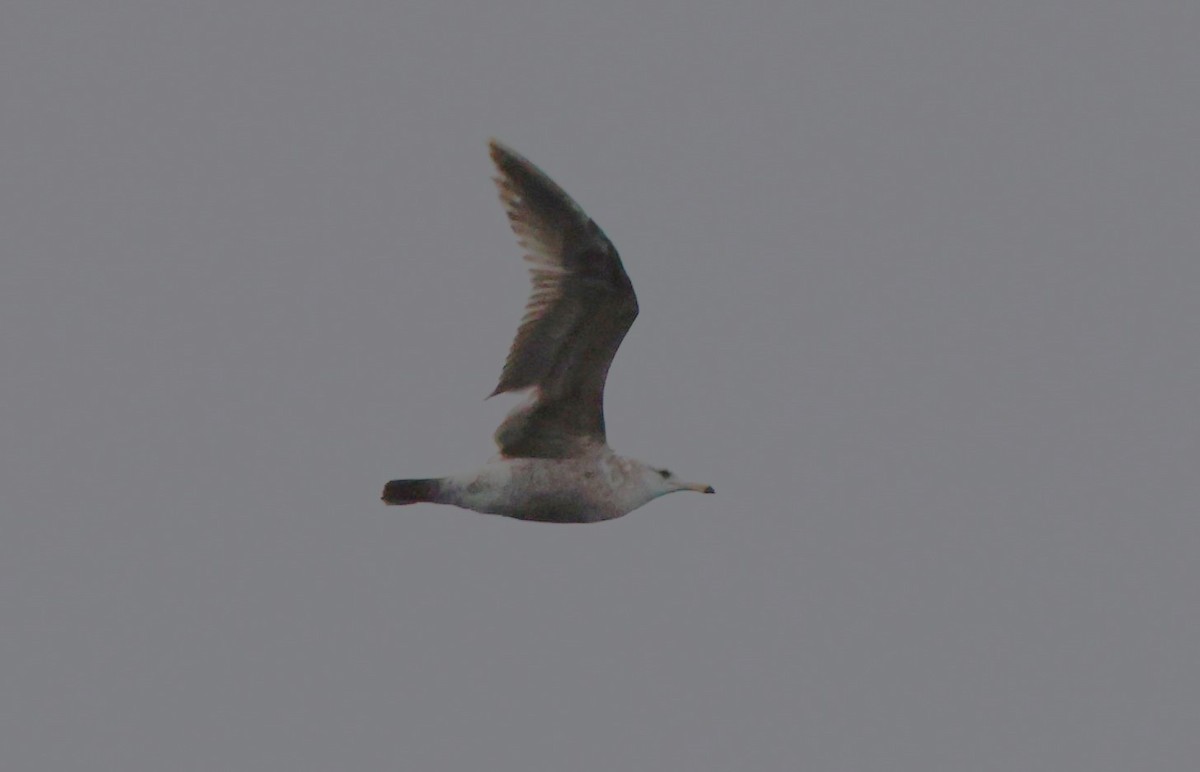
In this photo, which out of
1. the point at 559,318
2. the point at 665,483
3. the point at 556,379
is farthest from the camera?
the point at 665,483

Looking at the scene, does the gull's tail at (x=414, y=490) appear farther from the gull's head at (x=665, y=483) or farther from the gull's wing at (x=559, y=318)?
the gull's head at (x=665, y=483)

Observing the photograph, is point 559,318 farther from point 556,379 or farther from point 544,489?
point 544,489

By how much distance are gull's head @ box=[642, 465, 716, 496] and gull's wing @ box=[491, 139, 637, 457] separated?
47 cm

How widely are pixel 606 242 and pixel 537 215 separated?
0.47m

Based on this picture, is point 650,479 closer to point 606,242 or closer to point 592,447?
point 592,447

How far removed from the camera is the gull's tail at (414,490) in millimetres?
12836

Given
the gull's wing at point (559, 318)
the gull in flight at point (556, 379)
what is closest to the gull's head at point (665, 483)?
the gull in flight at point (556, 379)

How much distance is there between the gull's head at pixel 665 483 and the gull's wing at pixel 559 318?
0.47 m

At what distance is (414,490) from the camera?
12852mm

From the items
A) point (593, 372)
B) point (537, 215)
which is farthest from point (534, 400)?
point (537, 215)

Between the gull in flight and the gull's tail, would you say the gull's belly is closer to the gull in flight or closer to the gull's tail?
the gull in flight

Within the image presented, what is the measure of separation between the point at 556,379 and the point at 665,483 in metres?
1.14

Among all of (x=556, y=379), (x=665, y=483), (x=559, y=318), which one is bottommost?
(x=665, y=483)

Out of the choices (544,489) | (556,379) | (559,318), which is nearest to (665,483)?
(544,489)
